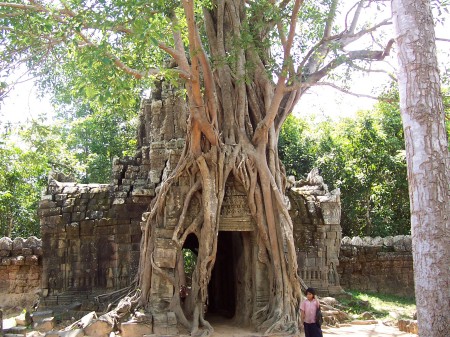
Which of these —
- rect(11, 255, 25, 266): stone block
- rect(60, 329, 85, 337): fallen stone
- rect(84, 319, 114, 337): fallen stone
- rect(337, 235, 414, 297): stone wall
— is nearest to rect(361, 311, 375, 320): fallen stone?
rect(337, 235, 414, 297): stone wall

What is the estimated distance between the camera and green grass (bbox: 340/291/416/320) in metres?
9.38

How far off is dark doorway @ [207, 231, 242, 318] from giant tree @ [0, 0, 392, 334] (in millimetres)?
2379

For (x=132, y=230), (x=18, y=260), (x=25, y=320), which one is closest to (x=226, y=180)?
(x=132, y=230)

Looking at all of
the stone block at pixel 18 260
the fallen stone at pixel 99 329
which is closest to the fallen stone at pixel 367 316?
the fallen stone at pixel 99 329

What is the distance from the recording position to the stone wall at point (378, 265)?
463 inches

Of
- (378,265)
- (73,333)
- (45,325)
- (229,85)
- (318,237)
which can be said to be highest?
(229,85)

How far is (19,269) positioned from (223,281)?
4.98m

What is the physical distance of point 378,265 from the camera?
11.9 meters

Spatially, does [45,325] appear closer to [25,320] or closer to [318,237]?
[25,320]

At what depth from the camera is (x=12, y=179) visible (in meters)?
15.2

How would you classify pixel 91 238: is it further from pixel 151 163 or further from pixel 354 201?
pixel 354 201

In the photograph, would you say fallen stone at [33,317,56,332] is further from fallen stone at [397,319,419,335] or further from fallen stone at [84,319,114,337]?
fallen stone at [397,319,419,335]

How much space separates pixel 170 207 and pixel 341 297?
3.99 meters

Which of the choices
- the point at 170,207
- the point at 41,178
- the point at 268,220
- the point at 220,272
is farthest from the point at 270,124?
the point at 41,178
